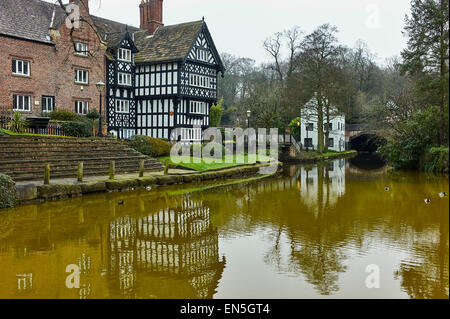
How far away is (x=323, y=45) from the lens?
38.8m

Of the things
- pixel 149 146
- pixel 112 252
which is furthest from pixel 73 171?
pixel 112 252

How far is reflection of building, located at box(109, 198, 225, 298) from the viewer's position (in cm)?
629

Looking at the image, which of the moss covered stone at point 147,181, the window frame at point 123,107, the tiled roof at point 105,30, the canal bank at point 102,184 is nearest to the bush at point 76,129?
the canal bank at point 102,184

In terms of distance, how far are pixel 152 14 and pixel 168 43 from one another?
4.61 meters

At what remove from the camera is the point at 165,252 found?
7.96 meters

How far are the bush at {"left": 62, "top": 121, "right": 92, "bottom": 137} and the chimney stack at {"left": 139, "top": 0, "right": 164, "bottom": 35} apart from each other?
58.3 feet

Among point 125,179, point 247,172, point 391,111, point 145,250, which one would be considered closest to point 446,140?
point 145,250

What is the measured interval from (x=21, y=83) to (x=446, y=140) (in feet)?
96.2

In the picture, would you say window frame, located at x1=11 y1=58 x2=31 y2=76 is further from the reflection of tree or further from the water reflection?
the reflection of tree

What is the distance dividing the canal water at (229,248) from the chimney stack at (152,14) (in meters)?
27.6

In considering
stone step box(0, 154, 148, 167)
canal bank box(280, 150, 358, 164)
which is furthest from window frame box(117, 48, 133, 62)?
canal bank box(280, 150, 358, 164)

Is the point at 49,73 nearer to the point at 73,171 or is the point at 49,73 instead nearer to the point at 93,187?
the point at 73,171

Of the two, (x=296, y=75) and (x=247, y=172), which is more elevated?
(x=296, y=75)
